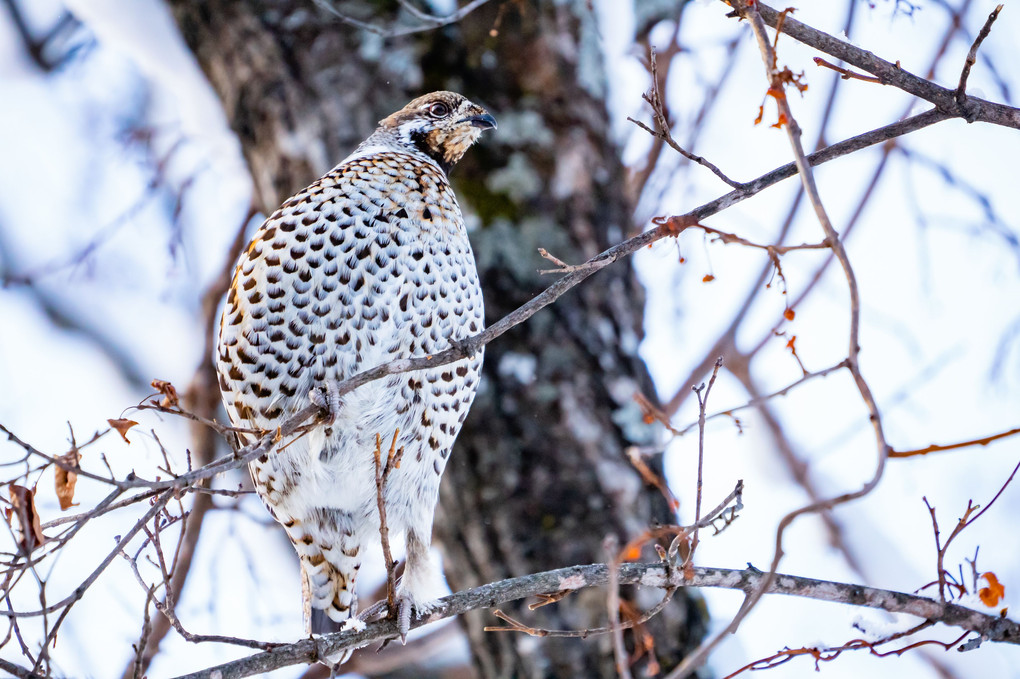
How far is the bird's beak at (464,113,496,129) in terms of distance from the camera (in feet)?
13.1

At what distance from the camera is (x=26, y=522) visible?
204 centimetres

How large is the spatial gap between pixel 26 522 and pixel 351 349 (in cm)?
133

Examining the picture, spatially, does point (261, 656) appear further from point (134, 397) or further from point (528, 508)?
point (134, 397)

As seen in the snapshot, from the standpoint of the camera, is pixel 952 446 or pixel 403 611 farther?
pixel 403 611

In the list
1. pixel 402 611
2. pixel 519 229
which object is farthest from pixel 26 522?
pixel 519 229

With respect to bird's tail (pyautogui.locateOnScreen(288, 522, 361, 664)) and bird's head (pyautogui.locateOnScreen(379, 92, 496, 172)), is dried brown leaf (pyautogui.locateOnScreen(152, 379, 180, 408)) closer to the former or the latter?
bird's tail (pyautogui.locateOnScreen(288, 522, 361, 664))

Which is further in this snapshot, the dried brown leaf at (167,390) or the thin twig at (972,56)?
the dried brown leaf at (167,390)

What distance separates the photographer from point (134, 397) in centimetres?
680

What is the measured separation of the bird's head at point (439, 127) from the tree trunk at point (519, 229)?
0.52 metres

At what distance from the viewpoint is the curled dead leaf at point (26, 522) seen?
2.01 metres

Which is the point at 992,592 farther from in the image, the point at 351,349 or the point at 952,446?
the point at 351,349


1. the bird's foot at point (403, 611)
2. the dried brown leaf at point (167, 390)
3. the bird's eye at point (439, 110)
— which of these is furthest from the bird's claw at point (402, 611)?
the bird's eye at point (439, 110)

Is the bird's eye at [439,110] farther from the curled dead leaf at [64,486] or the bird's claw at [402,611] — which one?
the curled dead leaf at [64,486]

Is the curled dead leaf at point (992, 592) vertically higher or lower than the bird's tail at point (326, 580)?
lower
